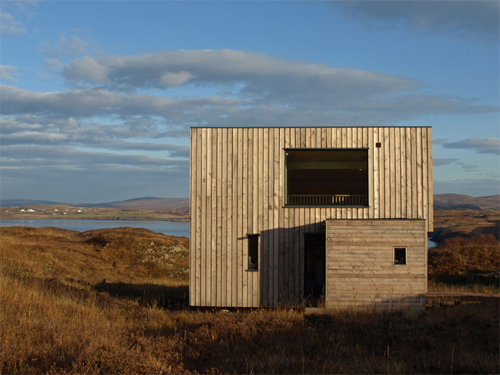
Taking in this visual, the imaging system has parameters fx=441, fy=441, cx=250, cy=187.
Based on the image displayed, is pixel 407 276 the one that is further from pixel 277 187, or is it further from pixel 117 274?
pixel 117 274

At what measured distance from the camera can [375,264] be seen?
1345cm

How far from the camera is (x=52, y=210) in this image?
586ft

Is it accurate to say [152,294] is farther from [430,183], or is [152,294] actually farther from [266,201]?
[430,183]

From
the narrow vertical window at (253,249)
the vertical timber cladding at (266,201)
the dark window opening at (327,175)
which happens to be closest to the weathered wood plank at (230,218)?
the vertical timber cladding at (266,201)

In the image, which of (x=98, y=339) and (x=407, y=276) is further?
(x=407, y=276)

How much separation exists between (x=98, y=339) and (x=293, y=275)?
7.09 metres

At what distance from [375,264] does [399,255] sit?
98cm

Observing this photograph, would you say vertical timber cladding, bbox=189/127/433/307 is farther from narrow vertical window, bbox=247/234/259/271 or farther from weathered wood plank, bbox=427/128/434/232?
narrow vertical window, bbox=247/234/259/271

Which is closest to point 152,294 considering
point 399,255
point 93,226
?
point 399,255

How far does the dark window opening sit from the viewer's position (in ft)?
50.8

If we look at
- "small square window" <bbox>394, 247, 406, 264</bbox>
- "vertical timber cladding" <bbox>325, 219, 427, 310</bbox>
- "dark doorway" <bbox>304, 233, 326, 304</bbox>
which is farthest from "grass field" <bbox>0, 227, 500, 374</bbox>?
"dark doorway" <bbox>304, 233, 326, 304</bbox>

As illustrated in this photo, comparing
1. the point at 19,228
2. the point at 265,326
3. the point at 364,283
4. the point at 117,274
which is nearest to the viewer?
the point at 265,326

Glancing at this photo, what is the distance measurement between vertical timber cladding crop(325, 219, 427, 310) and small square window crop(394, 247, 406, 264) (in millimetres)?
103

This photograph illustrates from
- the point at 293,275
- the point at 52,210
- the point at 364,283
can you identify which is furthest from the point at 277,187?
the point at 52,210
